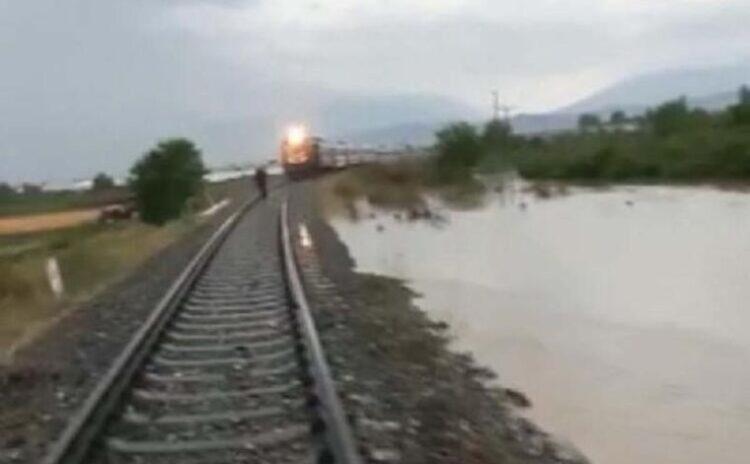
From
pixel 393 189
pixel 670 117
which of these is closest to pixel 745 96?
pixel 670 117

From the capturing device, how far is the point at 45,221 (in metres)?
64.7

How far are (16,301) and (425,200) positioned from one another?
148 feet

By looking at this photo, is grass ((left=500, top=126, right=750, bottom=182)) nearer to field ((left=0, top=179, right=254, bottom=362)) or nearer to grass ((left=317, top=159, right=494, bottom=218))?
grass ((left=317, top=159, right=494, bottom=218))

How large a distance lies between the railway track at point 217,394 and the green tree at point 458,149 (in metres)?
65.0

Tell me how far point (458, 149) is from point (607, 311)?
65.0 m

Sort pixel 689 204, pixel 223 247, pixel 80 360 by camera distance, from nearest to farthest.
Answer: pixel 80 360 < pixel 223 247 < pixel 689 204

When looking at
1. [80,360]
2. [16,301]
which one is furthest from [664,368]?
[16,301]

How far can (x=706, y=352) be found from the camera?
19.1m

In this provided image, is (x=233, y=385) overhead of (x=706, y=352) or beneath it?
overhead

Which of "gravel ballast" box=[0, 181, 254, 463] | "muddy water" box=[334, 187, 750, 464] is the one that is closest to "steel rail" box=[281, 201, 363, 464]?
"gravel ballast" box=[0, 181, 254, 463]

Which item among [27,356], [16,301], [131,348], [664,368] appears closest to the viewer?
[131,348]

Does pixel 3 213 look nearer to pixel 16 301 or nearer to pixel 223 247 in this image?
pixel 223 247

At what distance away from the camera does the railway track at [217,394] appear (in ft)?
27.9

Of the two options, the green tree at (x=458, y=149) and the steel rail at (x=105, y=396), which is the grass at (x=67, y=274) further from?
the green tree at (x=458, y=149)
